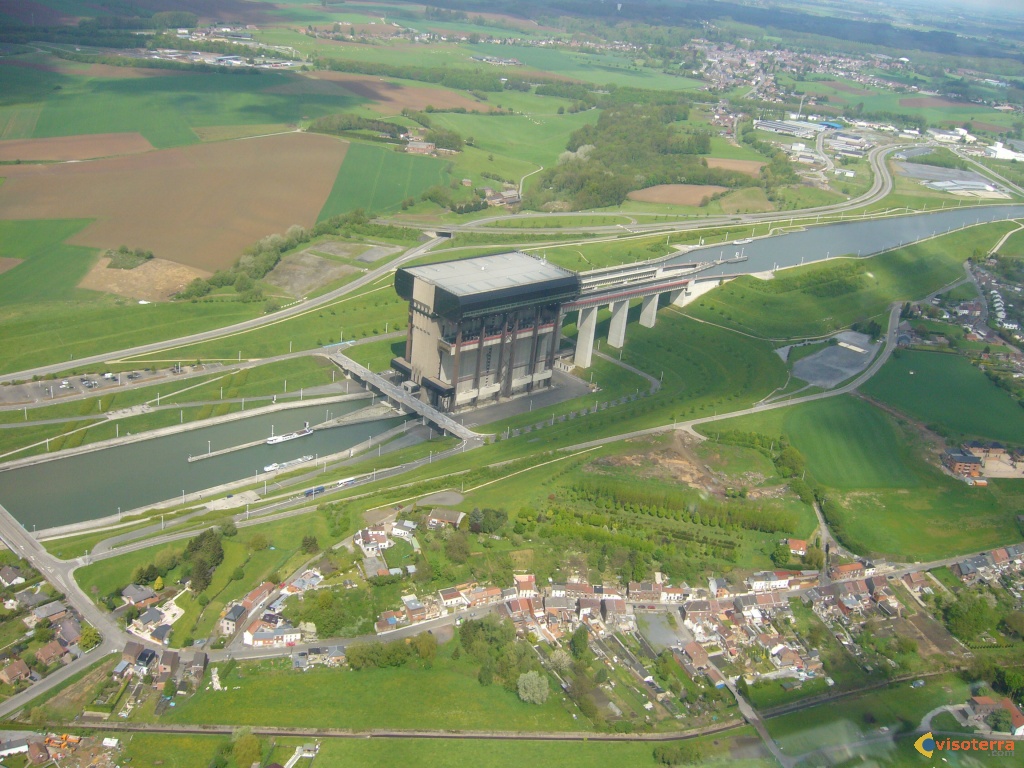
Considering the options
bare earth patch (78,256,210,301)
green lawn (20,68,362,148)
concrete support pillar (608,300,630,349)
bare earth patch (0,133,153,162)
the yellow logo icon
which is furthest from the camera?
green lawn (20,68,362,148)

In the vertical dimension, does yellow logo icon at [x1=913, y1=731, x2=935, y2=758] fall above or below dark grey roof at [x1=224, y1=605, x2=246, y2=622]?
below

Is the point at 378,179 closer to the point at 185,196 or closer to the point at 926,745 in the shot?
the point at 185,196

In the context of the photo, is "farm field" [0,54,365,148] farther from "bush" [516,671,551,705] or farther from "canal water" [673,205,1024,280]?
"bush" [516,671,551,705]

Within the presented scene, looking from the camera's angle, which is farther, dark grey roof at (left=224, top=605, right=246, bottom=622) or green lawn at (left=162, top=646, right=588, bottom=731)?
dark grey roof at (left=224, top=605, right=246, bottom=622)

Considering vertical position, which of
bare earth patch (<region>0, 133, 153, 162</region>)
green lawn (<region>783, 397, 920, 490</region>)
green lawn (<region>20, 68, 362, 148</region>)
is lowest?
green lawn (<region>783, 397, 920, 490</region>)

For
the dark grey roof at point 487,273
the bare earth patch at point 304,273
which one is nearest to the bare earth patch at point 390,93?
the bare earth patch at point 304,273

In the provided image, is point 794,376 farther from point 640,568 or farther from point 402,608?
point 402,608

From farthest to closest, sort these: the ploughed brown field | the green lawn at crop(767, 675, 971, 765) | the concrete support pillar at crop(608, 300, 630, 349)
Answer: the ploughed brown field, the concrete support pillar at crop(608, 300, 630, 349), the green lawn at crop(767, 675, 971, 765)

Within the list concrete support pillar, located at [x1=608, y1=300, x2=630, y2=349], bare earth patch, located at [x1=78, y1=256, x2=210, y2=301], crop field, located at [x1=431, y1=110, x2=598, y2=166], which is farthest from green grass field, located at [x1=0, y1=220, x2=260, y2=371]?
crop field, located at [x1=431, y1=110, x2=598, y2=166]
